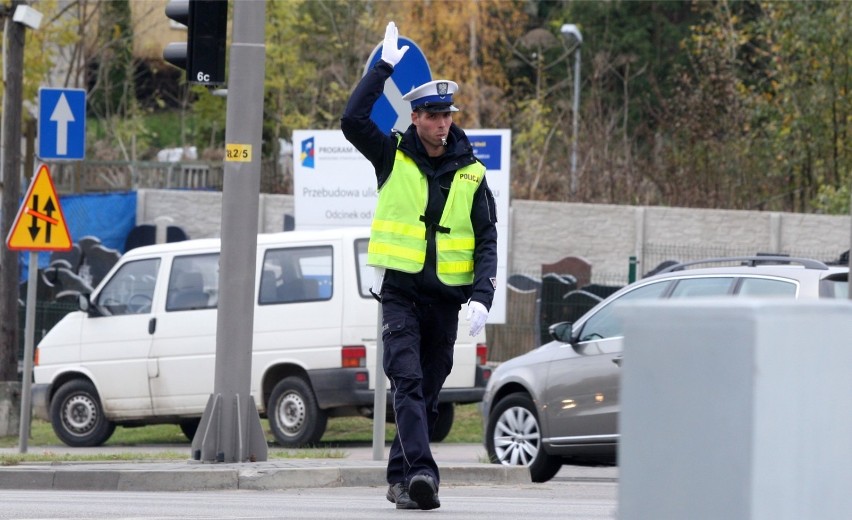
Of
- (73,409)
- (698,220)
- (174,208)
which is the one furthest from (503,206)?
(174,208)

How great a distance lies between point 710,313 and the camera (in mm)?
2941

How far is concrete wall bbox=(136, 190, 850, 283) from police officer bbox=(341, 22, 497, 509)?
17.2 meters

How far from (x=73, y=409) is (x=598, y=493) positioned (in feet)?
23.5

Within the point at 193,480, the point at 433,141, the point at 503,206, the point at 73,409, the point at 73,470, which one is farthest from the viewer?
the point at 503,206

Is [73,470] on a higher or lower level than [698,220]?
lower

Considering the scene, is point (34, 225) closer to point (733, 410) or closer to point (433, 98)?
point (433, 98)

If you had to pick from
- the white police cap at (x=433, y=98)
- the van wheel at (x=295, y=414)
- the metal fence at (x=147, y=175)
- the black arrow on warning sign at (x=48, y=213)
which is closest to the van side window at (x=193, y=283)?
the van wheel at (x=295, y=414)

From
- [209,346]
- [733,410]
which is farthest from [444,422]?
[733,410]

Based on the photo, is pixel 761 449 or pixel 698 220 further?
pixel 698 220

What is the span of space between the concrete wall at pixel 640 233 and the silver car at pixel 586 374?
1257cm

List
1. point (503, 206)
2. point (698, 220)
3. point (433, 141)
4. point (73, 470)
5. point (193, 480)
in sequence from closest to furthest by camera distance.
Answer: point (433, 141), point (193, 480), point (73, 470), point (503, 206), point (698, 220)

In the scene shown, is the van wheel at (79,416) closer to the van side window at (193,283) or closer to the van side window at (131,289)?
the van side window at (131,289)

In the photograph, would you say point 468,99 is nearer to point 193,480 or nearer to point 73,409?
point 73,409

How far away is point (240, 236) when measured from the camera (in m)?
9.50
